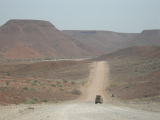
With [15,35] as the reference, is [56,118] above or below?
below

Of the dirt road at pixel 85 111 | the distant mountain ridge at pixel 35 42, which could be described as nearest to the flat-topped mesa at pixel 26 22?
the distant mountain ridge at pixel 35 42

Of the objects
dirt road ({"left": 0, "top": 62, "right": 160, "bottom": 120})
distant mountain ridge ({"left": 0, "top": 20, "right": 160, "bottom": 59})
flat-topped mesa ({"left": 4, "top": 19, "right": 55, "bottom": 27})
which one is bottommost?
A: dirt road ({"left": 0, "top": 62, "right": 160, "bottom": 120})

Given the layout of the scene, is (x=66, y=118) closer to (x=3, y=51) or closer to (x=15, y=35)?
(x=3, y=51)

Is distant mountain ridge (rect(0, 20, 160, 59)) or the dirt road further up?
distant mountain ridge (rect(0, 20, 160, 59))

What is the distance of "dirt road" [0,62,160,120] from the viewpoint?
1233 cm

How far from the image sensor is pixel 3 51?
112500mm

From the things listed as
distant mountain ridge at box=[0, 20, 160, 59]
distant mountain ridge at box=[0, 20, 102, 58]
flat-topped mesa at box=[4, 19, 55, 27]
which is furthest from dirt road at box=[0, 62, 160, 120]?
flat-topped mesa at box=[4, 19, 55, 27]

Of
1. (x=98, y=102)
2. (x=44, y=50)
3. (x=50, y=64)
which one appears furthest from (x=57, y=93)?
(x=44, y=50)

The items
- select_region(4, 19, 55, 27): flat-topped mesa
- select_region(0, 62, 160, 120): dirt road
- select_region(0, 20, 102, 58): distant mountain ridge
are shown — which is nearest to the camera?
select_region(0, 62, 160, 120): dirt road

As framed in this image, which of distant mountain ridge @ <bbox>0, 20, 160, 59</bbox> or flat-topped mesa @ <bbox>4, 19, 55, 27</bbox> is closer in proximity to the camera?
distant mountain ridge @ <bbox>0, 20, 160, 59</bbox>

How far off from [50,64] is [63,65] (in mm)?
3436

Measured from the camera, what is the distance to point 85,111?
47.7 feet

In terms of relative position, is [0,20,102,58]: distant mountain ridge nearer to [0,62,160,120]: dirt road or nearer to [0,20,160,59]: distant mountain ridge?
[0,20,160,59]: distant mountain ridge

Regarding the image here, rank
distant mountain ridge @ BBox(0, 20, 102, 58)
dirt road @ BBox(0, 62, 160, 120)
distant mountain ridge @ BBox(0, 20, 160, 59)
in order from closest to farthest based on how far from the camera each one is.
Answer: dirt road @ BBox(0, 62, 160, 120) < distant mountain ridge @ BBox(0, 20, 160, 59) < distant mountain ridge @ BBox(0, 20, 102, 58)
